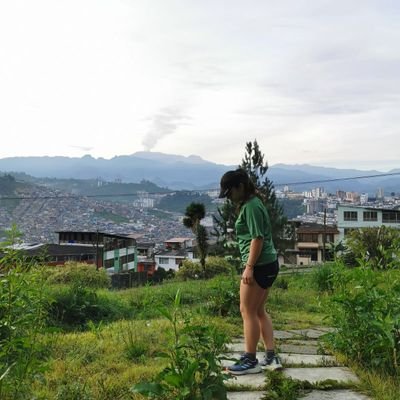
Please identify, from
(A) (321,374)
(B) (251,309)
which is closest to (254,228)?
(B) (251,309)

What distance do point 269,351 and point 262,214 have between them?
98 cm

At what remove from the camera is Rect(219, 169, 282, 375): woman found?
3174mm

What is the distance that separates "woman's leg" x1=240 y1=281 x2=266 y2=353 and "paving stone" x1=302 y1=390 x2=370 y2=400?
2.02ft

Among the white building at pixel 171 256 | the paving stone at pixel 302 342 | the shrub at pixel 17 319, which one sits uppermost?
the shrub at pixel 17 319

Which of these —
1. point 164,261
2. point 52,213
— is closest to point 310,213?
point 164,261

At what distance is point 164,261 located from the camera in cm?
5162

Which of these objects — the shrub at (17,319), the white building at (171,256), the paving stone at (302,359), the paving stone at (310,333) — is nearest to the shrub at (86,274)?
the paving stone at (310,333)

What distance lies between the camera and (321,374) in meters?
3.05

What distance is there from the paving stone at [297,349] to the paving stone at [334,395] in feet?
3.47

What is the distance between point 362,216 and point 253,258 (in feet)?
149

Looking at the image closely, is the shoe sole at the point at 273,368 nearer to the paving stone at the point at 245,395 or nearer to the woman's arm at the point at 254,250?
the paving stone at the point at 245,395

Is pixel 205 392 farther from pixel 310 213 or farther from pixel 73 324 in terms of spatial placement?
pixel 310 213

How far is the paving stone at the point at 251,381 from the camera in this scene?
9.28 feet

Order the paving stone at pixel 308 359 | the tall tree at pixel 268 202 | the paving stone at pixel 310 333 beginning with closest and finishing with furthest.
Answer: the paving stone at pixel 308 359
the paving stone at pixel 310 333
the tall tree at pixel 268 202
